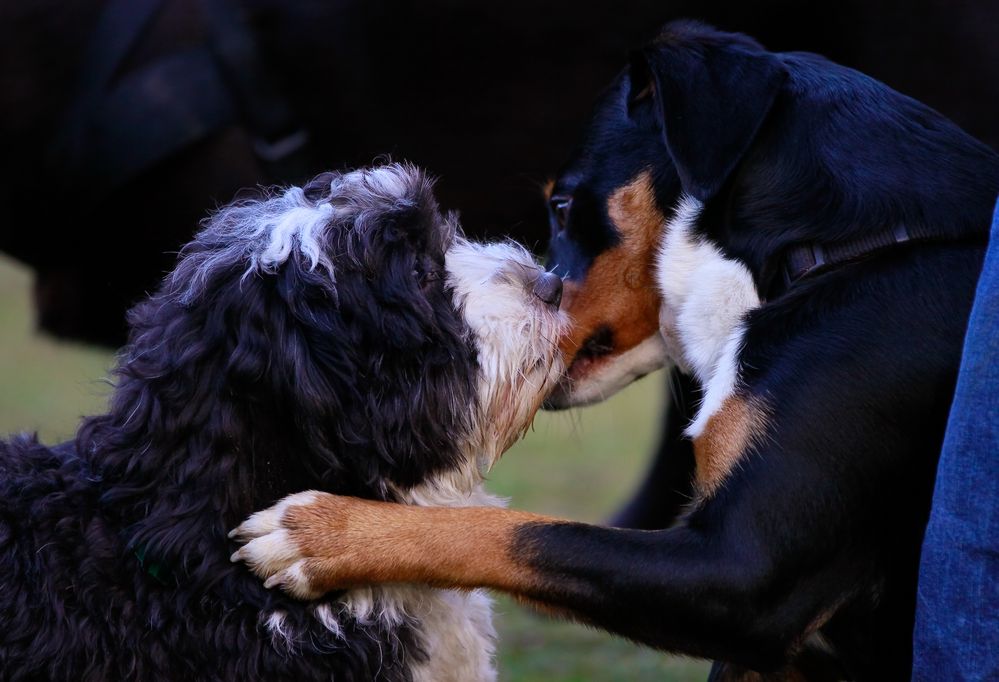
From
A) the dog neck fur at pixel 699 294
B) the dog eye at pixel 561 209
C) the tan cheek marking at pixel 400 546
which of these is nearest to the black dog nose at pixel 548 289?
the dog neck fur at pixel 699 294

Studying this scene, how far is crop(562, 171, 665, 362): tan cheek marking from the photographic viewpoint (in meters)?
3.40

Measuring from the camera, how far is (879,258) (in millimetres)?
2922

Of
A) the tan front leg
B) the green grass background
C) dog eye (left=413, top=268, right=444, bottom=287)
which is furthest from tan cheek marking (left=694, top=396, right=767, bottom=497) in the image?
dog eye (left=413, top=268, right=444, bottom=287)

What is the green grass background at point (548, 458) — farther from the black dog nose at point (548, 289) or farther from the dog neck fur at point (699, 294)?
the black dog nose at point (548, 289)

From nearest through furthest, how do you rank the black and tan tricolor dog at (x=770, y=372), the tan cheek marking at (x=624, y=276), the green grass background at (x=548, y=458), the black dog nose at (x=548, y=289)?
the black and tan tricolor dog at (x=770, y=372), the black dog nose at (x=548, y=289), the tan cheek marking at (x=624, y=276), the green grass background at (x=548, y=458)

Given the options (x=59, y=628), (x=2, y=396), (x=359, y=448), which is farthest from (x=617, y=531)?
(x=2, y=396)

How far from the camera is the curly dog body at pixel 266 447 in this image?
2.62 metres

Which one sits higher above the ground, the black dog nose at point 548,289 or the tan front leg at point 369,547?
the black dog nose at point 548,289

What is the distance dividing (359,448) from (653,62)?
123cm

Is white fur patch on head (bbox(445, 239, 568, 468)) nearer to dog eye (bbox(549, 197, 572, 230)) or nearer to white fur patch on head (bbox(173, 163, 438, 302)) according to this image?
white fur patch on head (bbox(173, 163, 438, 302))

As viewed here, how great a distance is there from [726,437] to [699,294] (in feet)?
1.65

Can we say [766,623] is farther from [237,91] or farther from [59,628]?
[237,91]

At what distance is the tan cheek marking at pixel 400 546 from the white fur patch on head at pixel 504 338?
0.88ft

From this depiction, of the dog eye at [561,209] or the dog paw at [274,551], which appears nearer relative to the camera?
the dog paw at [274,551]
